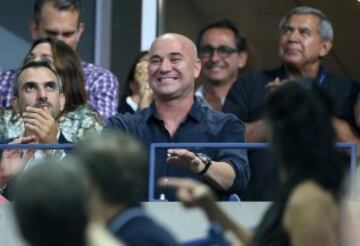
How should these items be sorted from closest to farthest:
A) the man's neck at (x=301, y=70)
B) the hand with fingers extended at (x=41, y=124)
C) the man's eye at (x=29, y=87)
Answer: the hand with fingers extended at (x=41, y=124), the man's eye at (x=29, y=87), the man's neck at (x=301, y=70)

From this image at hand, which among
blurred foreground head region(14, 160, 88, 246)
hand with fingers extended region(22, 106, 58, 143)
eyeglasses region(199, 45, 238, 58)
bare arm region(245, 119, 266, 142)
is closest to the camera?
blurred foreground head region(14, 160, 88, 246)

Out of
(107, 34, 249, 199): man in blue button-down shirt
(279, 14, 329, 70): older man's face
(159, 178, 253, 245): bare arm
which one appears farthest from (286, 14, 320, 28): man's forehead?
(159, 178, 253, 245): bare arm

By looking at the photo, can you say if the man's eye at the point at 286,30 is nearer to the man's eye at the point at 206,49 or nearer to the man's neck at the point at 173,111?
the man's eye at the point at 206,49

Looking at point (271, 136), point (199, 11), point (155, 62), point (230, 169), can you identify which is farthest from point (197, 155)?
point (199, 11)

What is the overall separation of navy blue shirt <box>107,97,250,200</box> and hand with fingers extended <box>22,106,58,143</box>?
51cm

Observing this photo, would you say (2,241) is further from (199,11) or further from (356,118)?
(199,11)

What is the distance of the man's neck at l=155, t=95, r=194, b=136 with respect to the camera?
997 cm

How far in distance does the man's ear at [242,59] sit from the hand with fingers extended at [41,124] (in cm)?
214

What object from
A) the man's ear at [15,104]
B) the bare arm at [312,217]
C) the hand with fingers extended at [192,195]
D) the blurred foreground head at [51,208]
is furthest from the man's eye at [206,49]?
the blurred foreground head at [51,208]

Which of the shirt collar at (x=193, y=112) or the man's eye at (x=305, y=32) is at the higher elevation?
the man's eye at (x=305, y=32)

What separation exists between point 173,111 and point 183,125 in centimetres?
13

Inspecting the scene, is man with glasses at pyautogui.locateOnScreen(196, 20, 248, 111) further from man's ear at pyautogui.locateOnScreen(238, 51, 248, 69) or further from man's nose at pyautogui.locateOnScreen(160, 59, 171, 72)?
man's nose at pyautogui.locateOnScreen(160, 59, 171, 72)

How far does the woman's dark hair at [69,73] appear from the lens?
10.7 metres

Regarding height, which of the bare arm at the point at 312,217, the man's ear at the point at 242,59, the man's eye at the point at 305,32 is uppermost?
the man's eye at the point at 305,32
